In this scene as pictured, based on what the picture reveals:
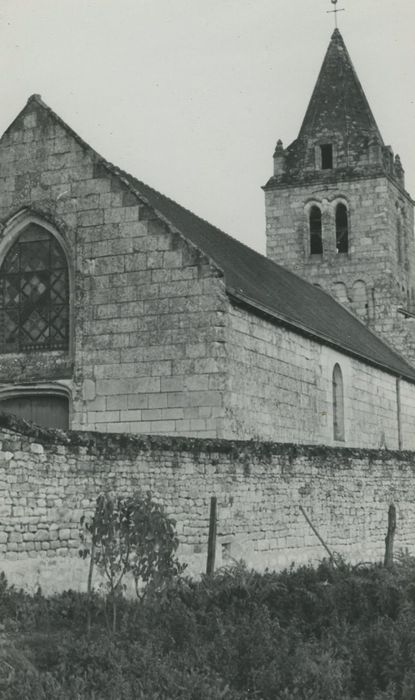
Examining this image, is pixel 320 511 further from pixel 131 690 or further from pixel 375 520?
pixel 131 690

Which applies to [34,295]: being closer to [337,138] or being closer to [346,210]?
[346,210]

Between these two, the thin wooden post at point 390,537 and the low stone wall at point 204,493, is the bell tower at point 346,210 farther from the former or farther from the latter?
the thin wooden post at point 390,537

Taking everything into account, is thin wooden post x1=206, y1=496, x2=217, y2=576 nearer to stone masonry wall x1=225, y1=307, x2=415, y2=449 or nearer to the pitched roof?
stone masonry wall x1=225, y1=307, x2=415, y2=449

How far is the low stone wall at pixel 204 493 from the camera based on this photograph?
11.1 meters

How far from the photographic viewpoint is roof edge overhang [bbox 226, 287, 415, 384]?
18.6 m

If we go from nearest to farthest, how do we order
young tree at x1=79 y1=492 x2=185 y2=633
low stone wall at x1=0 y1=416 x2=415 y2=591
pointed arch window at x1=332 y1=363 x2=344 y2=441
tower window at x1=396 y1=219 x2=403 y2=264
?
young tree at x1=79 y1=492 x2=185 y2=633 < low stone wall at x1=0 y1=416 x2=415 y2=591 < pointed arch window at x1=332 y1=363 x2=344 y2=441 < tower window at x1=396 y1=219 x2=403 y2=264

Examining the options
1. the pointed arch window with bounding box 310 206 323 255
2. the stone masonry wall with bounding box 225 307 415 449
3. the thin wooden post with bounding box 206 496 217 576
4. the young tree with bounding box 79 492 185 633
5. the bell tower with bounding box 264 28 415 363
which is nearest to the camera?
the young tree with bounding box 79 492 185 633

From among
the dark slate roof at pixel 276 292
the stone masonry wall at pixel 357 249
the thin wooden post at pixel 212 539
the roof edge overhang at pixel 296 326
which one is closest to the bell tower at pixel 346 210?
the stone masonry wall at pixel 357 249

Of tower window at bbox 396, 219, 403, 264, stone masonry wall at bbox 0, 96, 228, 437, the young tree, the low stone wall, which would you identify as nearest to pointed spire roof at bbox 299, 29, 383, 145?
tower window at bbox 396, 219, 403, 264

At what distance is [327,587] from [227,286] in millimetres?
7364

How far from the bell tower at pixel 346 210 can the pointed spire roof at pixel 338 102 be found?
34mm

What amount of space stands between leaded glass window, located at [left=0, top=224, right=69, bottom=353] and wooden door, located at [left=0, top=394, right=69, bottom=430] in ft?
3.05

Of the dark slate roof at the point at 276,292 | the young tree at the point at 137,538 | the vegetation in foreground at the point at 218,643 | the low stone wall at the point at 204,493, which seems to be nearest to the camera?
the vegetation in foreground at the point at 218,643

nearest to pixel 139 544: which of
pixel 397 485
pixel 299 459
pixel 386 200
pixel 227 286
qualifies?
pixel 299 459
